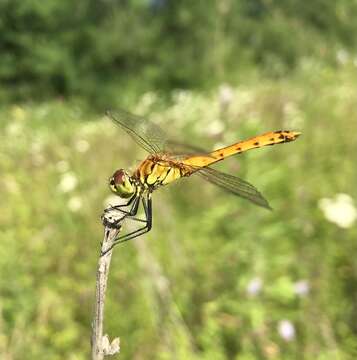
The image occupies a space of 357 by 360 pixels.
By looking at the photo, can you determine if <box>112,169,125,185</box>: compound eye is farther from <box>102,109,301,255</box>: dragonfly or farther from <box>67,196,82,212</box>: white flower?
<box>67,196,82,212</box>: white flower

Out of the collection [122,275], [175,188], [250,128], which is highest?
[175,188]

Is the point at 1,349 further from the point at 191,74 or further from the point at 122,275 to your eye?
the point at 191,74

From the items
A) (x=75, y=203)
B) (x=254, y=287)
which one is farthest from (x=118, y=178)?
(x=75, y=203)

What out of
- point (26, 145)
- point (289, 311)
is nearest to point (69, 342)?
point (289, 311)

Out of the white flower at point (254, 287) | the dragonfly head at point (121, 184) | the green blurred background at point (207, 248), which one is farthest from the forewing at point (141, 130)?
the white flower at point (254, 287)

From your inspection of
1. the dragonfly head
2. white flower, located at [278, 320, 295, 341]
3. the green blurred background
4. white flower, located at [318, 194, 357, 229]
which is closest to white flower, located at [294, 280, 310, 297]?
the green blurred background

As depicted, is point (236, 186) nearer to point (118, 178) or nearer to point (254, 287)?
point (118, 178)

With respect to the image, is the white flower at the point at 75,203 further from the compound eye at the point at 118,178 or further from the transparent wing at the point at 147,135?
the compound eye at the point at 118,178
